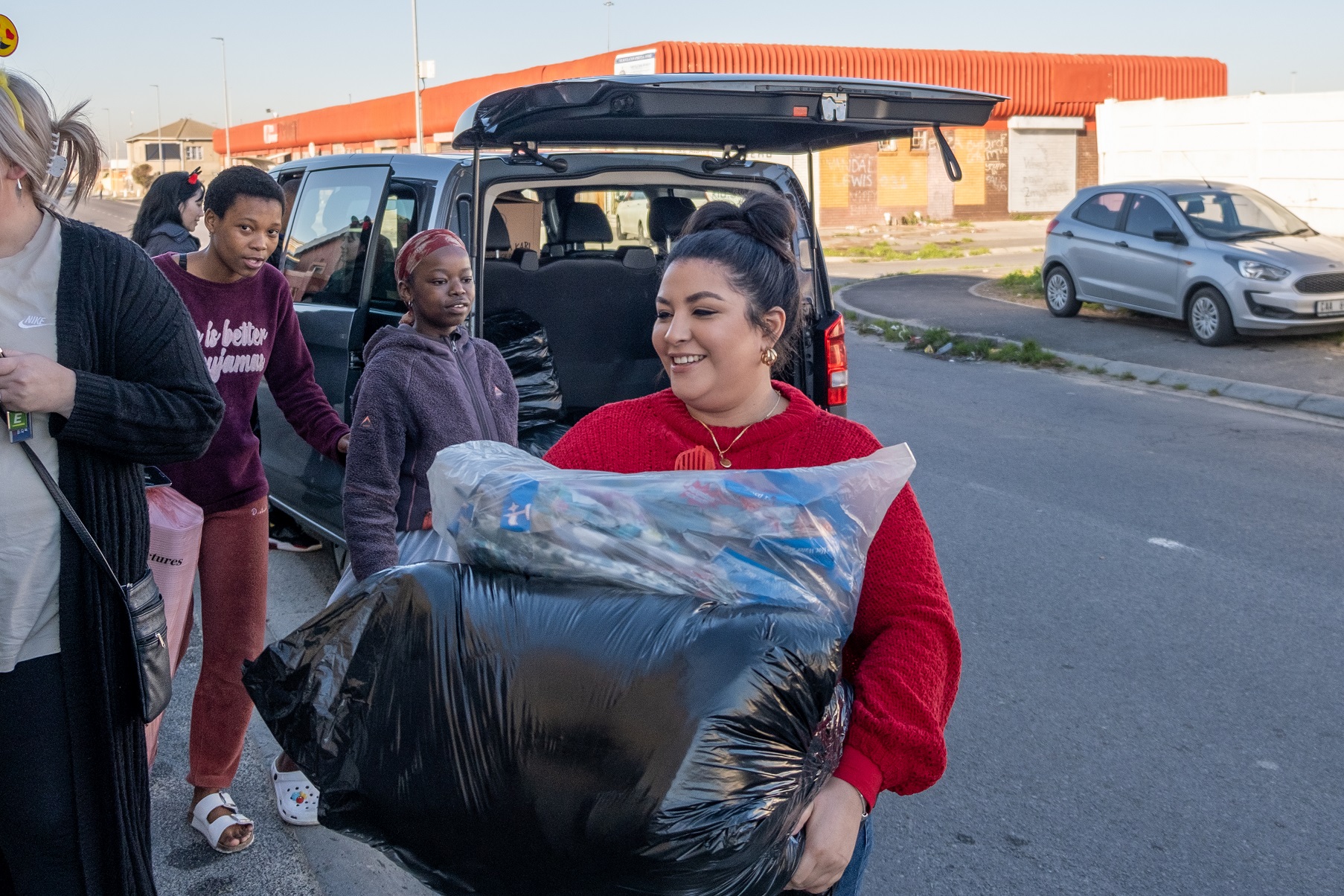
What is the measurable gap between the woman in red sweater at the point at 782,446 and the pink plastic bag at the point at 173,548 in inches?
47.6

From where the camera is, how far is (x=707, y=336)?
190cm

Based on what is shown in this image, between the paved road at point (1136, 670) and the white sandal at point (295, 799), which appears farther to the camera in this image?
the white sandal at point (295, 799)

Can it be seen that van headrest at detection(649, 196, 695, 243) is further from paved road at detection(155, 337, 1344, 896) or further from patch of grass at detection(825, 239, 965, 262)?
patch of grass at detection(825, 239, 965, 262)

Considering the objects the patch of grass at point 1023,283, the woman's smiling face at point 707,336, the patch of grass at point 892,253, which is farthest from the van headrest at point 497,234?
the patch of grass at point 892,253

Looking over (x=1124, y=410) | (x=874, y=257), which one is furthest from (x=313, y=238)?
(x=874, y=257)

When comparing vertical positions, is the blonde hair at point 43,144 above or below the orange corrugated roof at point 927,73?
below

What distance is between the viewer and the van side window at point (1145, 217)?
42.2ft

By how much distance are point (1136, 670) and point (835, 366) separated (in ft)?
5.24

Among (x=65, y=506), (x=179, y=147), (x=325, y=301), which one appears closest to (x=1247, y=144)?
(x=325, y=301)

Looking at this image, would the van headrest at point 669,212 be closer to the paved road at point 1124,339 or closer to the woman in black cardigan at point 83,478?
the woman in black cardigan at point 83,478

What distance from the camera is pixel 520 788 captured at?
1455mm

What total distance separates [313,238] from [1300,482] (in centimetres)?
572

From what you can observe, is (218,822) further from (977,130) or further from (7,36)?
(977,130)

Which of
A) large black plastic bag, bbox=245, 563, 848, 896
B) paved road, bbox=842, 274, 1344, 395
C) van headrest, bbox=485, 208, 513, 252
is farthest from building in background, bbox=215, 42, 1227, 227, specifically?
large black plastic bag, bbox=245, 563, 848, 896
